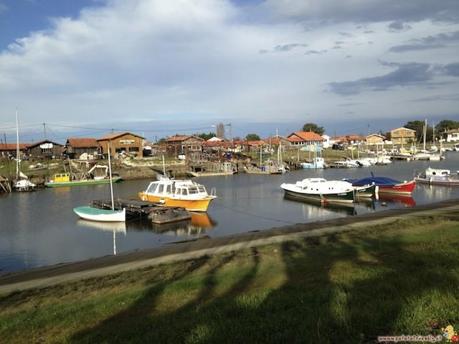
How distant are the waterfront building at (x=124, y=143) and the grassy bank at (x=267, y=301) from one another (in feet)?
301

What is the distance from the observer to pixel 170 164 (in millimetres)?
97375

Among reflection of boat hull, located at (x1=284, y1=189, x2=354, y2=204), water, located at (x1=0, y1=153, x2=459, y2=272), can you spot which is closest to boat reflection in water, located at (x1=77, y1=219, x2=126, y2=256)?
water, located at (x1=0, y1=153, x2=459, y2=272)

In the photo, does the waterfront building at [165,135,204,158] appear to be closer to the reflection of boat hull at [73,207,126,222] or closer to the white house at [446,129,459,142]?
the reflection of boat hull at [73,207,126,222]

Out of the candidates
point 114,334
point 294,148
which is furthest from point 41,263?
point 294,148

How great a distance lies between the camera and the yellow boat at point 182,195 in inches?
1483

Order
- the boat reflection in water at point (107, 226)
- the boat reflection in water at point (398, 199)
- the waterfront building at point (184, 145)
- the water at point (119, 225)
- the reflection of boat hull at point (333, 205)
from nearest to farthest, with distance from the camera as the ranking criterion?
the water at point (119, 225) < the boat reflection in water at point (107, 226) < the reflection of boat hull at point (333, 205) < the boat reflection in water at point (398, 199) < the waterfront building at point (184, 145)

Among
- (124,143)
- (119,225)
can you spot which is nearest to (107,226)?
(119,225)

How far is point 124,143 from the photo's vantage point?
10381cm

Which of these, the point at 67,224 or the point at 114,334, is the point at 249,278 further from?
the point at 67,224

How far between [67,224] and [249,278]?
95.7ft

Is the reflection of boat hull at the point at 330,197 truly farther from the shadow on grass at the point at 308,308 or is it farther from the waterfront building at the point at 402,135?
the waterfront building at the point at 402,135

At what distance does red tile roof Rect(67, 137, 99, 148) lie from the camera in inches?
4114

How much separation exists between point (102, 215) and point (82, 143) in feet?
249

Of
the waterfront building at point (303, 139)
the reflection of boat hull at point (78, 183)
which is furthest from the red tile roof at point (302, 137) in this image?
the reflection of boat hull at point (78, 183)
